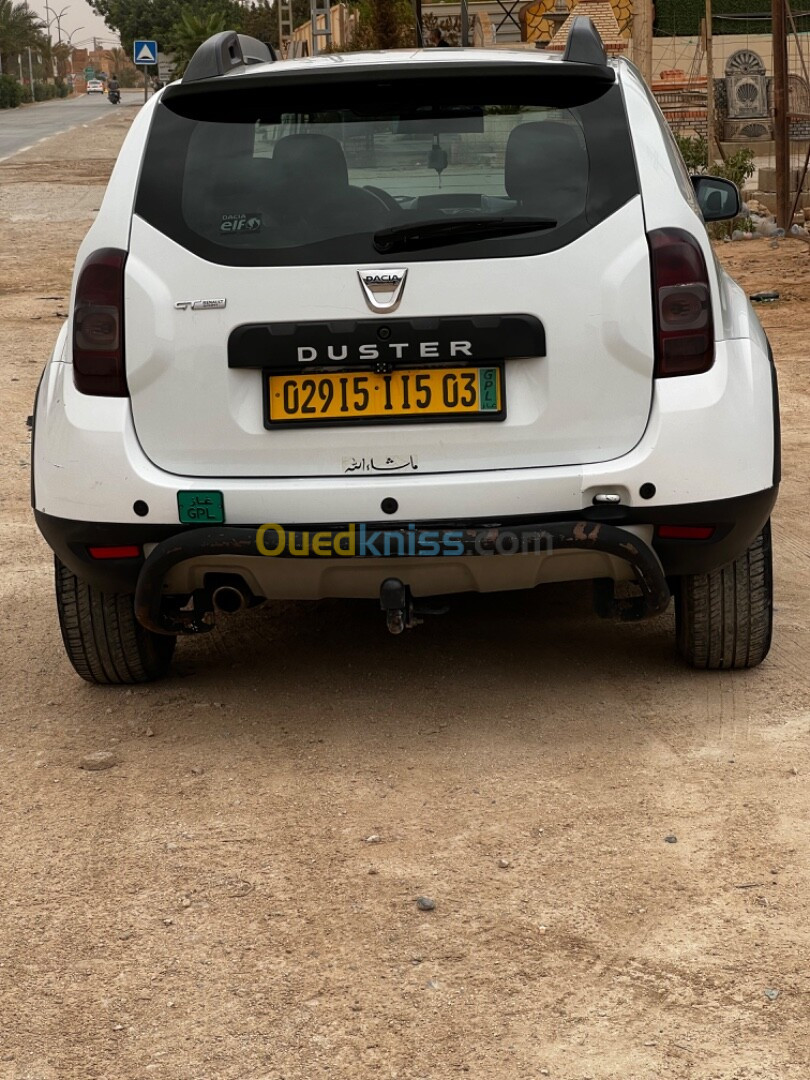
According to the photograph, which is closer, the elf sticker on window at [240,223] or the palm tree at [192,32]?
the elf sticker on window at [240,223]

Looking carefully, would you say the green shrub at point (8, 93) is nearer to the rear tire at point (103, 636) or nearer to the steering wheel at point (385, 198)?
the rear tire at point (103, 636)

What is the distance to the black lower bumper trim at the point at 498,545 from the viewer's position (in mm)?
3793

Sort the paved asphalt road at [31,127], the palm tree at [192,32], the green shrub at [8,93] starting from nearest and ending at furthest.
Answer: the paved asphalt road at [31,127] < the palm tree at [192,32] < the green shrub at [8,93]

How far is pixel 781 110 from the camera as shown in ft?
51.8

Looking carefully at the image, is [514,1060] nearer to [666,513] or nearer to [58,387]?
[666,513]

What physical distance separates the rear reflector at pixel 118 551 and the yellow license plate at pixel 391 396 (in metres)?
0.49

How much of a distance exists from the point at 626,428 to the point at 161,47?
11857cm

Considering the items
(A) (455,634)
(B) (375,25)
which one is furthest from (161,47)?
(A) (455,634)

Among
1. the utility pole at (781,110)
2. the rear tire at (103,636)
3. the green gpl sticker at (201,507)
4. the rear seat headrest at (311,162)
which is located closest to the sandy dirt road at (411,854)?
the rear tire at (103,636)

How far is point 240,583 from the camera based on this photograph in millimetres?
4047

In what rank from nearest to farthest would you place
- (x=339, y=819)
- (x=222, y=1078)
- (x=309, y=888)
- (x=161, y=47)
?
(x=222, y=1078) < (x=309, y=888) < (x=339, y=819) < (x=161, y=47)

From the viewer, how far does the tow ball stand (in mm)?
3922

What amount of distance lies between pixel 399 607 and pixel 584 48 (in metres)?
1.52
